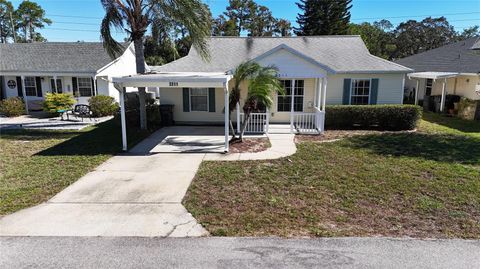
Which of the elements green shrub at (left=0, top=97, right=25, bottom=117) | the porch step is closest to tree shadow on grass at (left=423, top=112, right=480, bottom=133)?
the porch step

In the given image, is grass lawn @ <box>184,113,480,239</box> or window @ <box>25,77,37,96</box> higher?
window @ <box>25,77,37,96</box>

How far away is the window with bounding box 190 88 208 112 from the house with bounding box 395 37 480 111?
13988 mm

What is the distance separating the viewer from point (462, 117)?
1831cm

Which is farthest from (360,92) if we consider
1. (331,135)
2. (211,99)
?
(211,99)

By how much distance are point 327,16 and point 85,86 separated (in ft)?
111

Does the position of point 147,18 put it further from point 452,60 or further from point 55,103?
point 452,60

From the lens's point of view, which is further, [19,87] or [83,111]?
[19,87]

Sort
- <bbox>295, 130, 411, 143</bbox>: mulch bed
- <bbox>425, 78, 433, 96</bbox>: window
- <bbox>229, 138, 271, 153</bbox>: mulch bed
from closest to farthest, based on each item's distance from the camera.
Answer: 1. <bbox>229, 138, 271, 153</bbox>: mulch bed
2. <bbox>295, 130, 411, 143</bbox>: mulch bed
3. <bbox>425, 78, 433, 96</bbox>: window

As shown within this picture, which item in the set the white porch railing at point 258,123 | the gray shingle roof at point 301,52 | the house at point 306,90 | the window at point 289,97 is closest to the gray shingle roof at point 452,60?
the house at point 306,90

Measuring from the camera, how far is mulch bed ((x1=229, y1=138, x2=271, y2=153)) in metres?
11.2

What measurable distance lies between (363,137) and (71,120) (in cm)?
1519

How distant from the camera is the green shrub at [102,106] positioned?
19.4 meters

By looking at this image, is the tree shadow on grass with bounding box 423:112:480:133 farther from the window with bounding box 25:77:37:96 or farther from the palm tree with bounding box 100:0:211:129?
the window with bounding box 25:77:37:96

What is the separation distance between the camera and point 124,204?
22.1 ft
